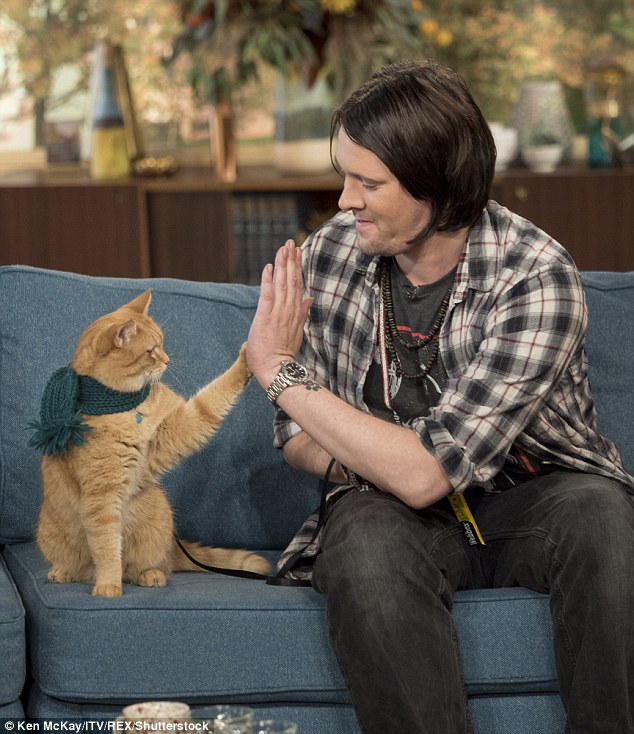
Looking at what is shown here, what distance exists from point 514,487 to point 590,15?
2.67 meters

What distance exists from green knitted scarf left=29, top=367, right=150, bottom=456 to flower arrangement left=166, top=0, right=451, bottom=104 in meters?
1.91

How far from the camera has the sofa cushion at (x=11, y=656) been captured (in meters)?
1.73

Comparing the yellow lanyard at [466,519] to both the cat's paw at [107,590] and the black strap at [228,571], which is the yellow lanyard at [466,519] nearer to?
Result: the black strap at [228,571]

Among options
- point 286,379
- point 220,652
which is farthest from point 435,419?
point 220,652

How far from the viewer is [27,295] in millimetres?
2223

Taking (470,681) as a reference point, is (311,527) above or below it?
above

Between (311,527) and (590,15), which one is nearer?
(311,527)

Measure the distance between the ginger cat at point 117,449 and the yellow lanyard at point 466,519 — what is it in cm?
42

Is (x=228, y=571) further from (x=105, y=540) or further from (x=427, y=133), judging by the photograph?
(x=427, y=133)

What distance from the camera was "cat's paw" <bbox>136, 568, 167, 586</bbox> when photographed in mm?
1923

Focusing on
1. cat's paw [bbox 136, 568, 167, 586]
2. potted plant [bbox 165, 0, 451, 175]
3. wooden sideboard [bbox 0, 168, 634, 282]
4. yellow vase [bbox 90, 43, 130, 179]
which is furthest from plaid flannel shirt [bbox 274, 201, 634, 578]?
yellow vase [bbox 90, 43, 130, 179]

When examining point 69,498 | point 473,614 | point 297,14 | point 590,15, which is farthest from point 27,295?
point 590,15

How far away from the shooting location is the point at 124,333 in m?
1.89

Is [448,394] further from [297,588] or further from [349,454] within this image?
[297,588]
